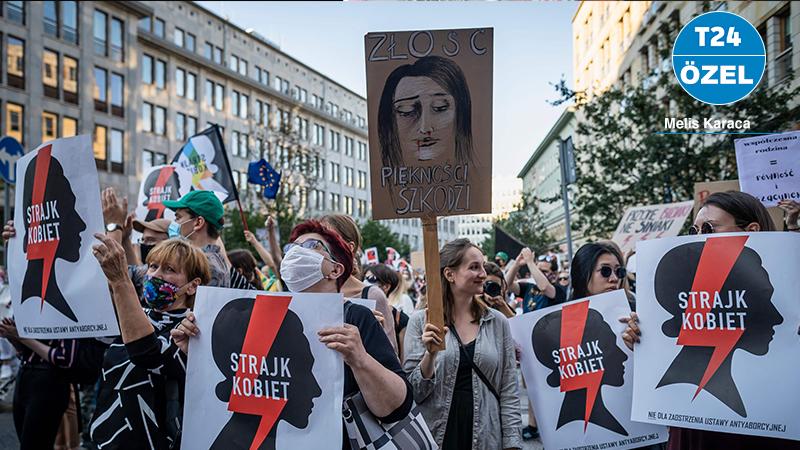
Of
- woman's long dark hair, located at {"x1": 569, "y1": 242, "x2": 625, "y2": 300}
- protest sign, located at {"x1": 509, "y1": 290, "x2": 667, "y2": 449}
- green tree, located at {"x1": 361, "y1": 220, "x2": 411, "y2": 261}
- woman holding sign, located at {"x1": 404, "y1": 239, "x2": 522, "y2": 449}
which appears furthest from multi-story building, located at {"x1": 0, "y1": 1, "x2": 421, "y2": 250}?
protest sign, located at {"x1": 509, "y1": 290, "x2": 667, "y2": 449}

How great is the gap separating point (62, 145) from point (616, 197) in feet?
48.6

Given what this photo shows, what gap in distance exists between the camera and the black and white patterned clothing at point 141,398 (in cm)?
306

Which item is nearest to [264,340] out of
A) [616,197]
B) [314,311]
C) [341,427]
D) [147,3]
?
[314,311]

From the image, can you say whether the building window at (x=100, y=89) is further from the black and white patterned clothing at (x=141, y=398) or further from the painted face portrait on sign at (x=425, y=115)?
the painted face portrait on sign at (x=425, y=115)

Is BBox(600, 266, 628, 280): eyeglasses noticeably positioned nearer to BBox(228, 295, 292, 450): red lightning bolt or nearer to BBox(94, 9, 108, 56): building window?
BBox(228, 295, 292, 450): red lightning bolt

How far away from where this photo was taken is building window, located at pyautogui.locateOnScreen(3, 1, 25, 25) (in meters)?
36.4

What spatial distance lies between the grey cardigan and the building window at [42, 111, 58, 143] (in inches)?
1540

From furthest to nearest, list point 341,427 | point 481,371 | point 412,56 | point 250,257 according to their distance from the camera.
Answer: point 250,257 → point 481,371 → point 412,56 → point 341,427

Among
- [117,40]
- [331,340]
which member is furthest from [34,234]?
[117,40]

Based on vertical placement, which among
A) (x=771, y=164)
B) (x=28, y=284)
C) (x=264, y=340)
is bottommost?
(x=264, y=340)

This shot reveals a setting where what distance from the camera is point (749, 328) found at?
113 inches

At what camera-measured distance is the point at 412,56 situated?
10.6 feet

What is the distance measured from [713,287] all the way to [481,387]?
1366 millimetres

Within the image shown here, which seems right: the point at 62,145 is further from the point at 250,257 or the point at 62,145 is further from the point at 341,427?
the point at 250,257
